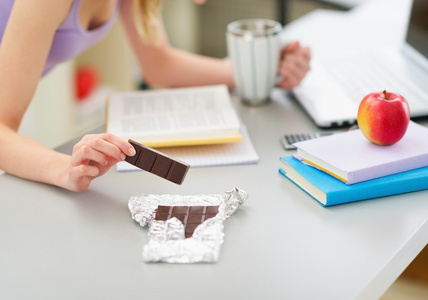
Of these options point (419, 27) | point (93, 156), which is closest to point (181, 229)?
point (93, 156)

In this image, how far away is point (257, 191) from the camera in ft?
2.57

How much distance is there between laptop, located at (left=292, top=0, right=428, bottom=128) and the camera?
0.99 metres

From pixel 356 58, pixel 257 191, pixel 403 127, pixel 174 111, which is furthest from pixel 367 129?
pixel 356 58

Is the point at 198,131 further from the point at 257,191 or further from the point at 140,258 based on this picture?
the point at 140,258

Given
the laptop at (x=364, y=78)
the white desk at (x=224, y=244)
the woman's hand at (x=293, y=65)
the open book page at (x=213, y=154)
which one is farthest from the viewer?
the woman's hand at (x=293, y=65)

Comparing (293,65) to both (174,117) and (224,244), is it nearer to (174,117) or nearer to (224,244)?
(174,117)

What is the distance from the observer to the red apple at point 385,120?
78 cm

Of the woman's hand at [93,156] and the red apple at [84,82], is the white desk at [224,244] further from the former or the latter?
the red apple at [84,82]

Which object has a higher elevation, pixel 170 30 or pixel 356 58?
pixel 356 58

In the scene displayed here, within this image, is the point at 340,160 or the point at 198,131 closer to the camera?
the point at 340,160

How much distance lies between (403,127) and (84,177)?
45 centimetres

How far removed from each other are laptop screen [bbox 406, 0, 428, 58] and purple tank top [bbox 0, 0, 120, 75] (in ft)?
2.15

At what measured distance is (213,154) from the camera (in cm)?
90

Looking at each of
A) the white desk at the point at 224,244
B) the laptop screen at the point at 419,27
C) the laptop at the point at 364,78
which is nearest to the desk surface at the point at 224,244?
the white desk at the point at 224,244
